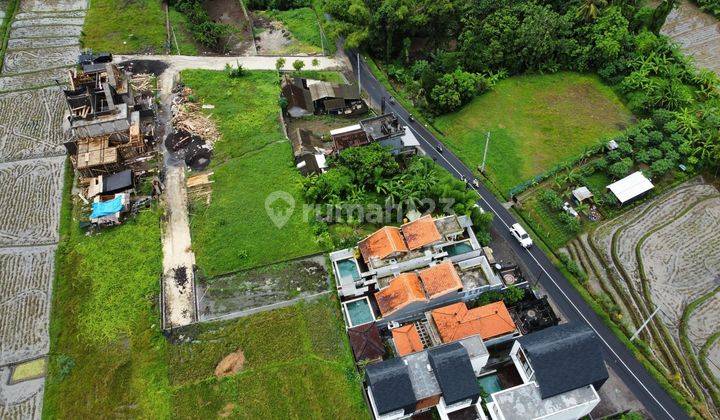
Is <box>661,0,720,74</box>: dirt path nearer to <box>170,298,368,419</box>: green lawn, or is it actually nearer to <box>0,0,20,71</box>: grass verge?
<box>170,298,368,419</box>: green lawn

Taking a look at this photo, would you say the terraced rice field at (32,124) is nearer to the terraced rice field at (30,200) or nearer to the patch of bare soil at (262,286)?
the terraced rice field at (30,200)

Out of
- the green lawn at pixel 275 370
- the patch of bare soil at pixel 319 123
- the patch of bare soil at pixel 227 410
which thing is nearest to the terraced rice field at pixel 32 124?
the patch of bare soil at pixel 319 123

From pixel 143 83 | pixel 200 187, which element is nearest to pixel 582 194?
pixel 200 187

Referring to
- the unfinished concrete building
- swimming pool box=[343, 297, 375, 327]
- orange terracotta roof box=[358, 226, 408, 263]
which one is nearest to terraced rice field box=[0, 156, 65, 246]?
the unfinished concrete building

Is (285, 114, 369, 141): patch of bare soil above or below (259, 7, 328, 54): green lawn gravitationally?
below

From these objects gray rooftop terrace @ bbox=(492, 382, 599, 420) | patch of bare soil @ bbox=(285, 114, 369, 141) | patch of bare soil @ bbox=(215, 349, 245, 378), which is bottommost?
gray rooftop terrace @ bbox=(492, 382, 599, 420)

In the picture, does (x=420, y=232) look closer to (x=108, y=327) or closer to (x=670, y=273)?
(x=670, y=273)
